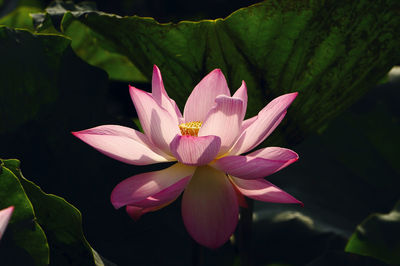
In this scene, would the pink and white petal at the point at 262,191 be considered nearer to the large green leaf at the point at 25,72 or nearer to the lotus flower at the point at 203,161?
the lotus flower at the point at 203,161

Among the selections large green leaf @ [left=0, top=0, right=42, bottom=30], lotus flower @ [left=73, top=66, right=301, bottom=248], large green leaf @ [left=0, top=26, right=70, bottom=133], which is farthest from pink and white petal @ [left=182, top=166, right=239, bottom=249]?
large green leaf @ [left=0, top=0, right=42, bottom=30]

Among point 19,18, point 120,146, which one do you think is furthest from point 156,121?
point 19,18

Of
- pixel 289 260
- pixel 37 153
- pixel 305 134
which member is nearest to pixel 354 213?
pixel 289 260

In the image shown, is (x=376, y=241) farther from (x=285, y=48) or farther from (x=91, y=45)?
(x=91, y=45)

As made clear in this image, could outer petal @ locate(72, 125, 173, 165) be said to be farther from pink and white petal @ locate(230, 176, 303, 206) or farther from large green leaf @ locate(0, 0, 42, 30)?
large green leaf @ locate(0, 0, 42, 30)

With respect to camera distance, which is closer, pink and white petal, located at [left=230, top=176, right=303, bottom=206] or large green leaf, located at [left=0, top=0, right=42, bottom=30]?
pink and white petal, located at [left=230, top=176, right=303, bottom=206]

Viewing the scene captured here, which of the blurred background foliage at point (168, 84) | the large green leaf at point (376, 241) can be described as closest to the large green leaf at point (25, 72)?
the blurred background foliage at point (168, 84)
